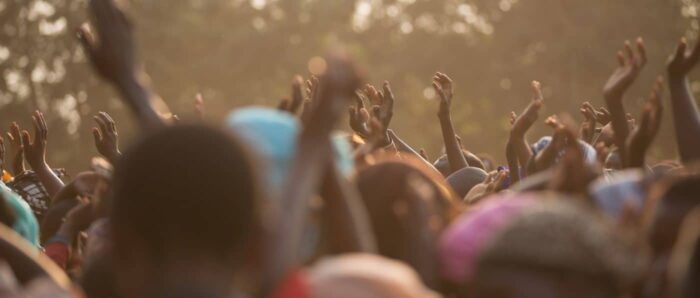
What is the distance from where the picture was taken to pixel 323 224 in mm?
4707

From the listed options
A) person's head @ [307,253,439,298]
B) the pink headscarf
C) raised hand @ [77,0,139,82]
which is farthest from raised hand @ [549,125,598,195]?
raised hand @ [77,0,139,82]

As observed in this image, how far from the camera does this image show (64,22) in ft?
135

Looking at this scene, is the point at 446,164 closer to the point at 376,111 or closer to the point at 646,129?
the point at 376,111

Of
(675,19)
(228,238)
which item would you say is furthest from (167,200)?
(675,19)

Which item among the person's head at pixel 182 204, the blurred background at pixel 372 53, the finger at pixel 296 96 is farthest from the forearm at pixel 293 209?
the blurred background at pixel 372 53

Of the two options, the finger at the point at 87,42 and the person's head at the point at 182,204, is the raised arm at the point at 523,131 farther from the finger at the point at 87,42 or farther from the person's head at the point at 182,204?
the person's head at the point at 182,204

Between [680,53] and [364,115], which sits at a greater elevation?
[680,53]

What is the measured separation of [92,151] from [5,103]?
238cm

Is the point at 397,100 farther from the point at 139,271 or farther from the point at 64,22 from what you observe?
the point at 139,271

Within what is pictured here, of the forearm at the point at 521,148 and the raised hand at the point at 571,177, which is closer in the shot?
the raised hand at the point at 571,177

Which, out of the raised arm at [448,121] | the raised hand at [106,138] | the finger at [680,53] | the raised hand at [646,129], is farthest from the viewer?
the raised arm at [448,121]

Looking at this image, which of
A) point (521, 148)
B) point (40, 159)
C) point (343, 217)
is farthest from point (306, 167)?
point (40, 159)

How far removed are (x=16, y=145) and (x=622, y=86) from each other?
4.57m

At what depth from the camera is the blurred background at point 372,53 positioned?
3875 centimetres
